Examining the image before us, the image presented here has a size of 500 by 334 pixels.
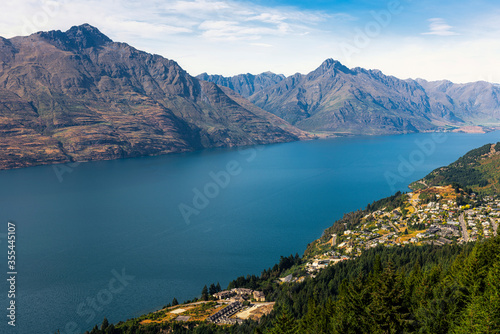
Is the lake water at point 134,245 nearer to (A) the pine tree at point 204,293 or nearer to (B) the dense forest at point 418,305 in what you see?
(A) the pine tree at point 204,293

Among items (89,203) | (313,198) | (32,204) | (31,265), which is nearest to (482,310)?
(31,265)

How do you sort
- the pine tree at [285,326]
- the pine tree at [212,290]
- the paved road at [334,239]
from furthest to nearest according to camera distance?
the paved road at [334,239] < the pine tree at [212,290] < the pine tree at [285,326]

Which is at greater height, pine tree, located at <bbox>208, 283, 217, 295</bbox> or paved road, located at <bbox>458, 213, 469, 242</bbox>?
paved road, located at <bbox>458, 213, 469, 242</bbox>

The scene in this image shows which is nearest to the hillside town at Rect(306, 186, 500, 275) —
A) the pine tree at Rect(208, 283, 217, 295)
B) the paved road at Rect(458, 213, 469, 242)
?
the paved road at Rect(458, 213, 469, 242)

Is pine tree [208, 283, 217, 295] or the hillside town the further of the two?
the hillside town

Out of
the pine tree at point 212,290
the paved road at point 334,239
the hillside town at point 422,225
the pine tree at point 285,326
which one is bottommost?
the pine tree at point 212,290

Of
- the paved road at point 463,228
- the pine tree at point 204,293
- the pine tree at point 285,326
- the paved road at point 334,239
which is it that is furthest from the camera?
the paved road at point 334,239

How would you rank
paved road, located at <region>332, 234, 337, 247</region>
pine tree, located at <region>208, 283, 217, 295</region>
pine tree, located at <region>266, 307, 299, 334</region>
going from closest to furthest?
pine tree, located at <region>266, 307, 299, 334</region>, pine tree, located at <region>208, 283, 217, 295</region>, paved road, located at <region>332, 234, 337, 247</region>

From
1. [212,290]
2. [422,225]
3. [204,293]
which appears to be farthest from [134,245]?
[422,225]

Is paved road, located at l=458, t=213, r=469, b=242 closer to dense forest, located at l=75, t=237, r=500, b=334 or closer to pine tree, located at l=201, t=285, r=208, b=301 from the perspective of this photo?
dense forest, located at l=75, t=237, r=500, b=334

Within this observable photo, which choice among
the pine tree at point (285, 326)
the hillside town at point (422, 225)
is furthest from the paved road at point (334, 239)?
the pine tree at point (285, 326)

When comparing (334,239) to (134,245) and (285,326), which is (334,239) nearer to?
(134,245)

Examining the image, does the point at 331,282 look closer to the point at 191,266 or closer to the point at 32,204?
the point at 191,266

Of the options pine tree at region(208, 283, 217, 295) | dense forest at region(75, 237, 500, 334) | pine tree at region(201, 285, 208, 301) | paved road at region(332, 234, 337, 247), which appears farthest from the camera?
paved road at region(332, 234, 337, 247)
